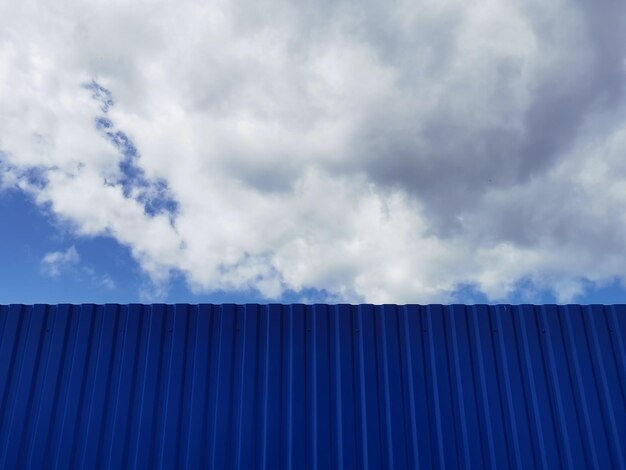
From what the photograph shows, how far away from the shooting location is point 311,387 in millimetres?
6582

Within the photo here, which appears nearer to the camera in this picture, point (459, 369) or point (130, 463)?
point (130, 463)

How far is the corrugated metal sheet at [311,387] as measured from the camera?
631 centimetres

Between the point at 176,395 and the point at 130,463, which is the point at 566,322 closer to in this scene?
the point at 176,395

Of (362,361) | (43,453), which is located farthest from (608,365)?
(43,453)

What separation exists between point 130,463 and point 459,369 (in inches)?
174

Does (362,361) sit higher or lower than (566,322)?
lower

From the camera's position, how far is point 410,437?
6.38 metres

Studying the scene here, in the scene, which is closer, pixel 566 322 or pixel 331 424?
pixel 331 424

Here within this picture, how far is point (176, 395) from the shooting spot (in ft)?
21.4

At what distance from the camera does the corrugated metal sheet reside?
631cm

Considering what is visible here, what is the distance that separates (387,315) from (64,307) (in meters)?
4.56

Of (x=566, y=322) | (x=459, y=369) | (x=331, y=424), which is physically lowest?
(x=331, y=424)

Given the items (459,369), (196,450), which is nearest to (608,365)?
(459,369)

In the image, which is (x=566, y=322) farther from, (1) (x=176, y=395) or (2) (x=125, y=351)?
(2) (x=125, y=351)
